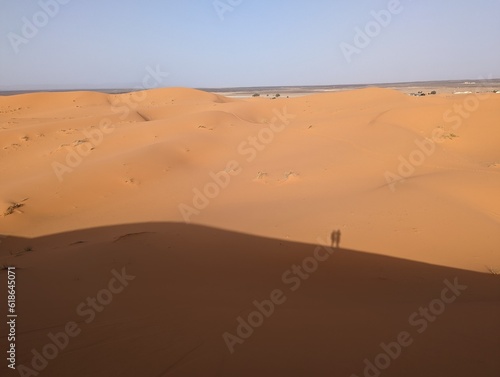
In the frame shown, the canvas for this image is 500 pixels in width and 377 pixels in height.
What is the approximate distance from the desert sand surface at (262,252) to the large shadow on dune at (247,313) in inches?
0.8

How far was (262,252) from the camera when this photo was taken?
18.2 ft

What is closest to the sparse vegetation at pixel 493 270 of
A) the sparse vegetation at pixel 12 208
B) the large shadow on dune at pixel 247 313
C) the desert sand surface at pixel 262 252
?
the desert sand surface at pixel 262 252

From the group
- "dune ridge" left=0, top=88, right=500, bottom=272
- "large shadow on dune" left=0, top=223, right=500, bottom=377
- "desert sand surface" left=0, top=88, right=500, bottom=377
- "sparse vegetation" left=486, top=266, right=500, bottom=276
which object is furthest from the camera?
"dune ridge" left=0, top=88, right=500, bottom=272

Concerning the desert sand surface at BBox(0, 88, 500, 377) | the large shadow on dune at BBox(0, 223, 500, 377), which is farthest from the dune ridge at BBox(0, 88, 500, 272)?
the large shadow on dune at BBox(0, 223, 500, 377)

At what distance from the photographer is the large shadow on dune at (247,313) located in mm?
2838

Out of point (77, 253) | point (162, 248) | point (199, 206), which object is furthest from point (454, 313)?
point (199, 206)

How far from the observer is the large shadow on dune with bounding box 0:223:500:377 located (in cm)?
284

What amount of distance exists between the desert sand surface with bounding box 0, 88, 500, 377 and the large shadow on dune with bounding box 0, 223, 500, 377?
2 cm

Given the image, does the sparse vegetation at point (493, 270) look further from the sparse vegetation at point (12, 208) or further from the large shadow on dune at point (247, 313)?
the sparse vegetation at point (12, 208)

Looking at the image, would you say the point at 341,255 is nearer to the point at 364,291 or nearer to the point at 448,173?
the point at 364,291

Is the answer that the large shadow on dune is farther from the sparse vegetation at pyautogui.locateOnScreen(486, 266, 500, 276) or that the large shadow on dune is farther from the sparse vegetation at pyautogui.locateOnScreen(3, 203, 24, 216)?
the sparse vegetation at pyautogui.locateOnScreen(3, 203, 24, 216)

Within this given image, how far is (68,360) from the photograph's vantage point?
9.52 ft

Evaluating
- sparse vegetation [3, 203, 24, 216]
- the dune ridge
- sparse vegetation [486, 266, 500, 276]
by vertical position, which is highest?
sparse vegetation [486, 266, 500, 276]

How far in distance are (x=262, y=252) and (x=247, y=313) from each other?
1.95 meters
